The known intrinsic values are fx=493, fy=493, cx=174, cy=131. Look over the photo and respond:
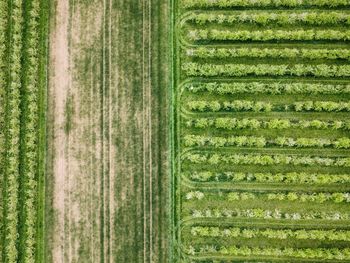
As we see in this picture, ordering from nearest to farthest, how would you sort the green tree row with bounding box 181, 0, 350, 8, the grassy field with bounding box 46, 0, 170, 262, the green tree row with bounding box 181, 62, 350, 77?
1. the grassy field with bounding box 46, 0, 170, 262
2. the green tree row with bounding box 181, 62, 350, 77
3. the green tree row with bounding box 181, 0, 350, 8

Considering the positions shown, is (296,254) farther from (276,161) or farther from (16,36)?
(16,36)

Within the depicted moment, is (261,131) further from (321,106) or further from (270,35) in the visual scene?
(270,35)

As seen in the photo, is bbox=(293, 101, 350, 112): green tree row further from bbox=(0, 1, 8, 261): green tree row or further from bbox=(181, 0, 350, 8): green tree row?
bbox=(0, 1, 8, 261): green tree row

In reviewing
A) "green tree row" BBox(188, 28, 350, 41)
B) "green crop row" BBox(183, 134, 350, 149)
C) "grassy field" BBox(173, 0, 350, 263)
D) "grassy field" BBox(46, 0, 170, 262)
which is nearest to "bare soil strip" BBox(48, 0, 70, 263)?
"grassy field" BBox(46, 0, 170, 262)

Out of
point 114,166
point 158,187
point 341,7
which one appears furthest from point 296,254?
point 341,7

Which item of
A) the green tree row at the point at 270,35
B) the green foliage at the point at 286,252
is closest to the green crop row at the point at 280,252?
the green foliage at the point at 286,252

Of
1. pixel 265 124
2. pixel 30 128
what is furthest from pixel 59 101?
pixel 265 124
